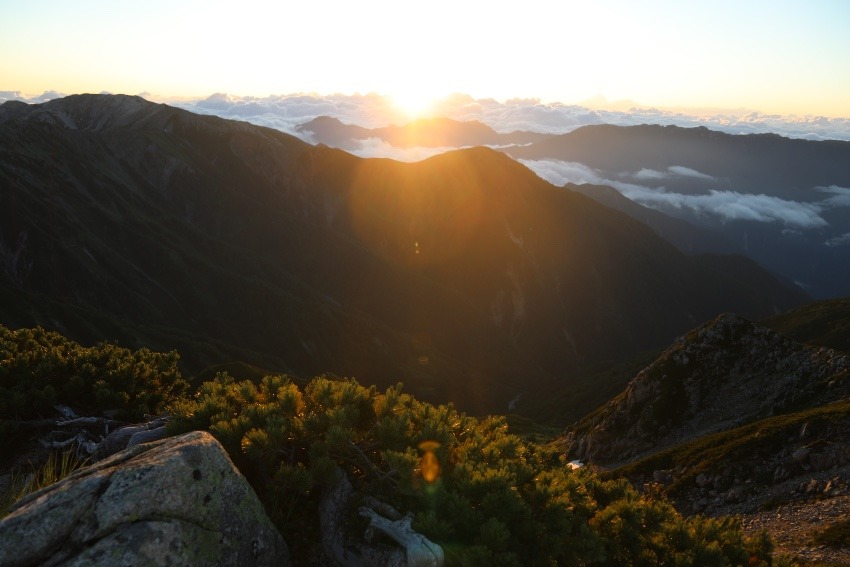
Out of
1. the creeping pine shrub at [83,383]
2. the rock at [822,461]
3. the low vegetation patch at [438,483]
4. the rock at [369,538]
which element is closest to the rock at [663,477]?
the rock at [822,461]

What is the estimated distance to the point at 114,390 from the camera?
23.5 metres

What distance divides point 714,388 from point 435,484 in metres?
84.2

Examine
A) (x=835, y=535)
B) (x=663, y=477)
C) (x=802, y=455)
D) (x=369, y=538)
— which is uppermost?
(x=369, y=538)

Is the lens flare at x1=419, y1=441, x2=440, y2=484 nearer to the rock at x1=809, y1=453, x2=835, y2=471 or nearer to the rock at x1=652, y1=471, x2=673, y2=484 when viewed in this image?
the rock at x1=809, y1=453, x2=835, y2=471

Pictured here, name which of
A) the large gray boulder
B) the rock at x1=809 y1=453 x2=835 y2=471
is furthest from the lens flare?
the rock at x1=809 y1=453 x2=835 y2=471

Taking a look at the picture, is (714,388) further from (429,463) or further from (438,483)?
(438,483)

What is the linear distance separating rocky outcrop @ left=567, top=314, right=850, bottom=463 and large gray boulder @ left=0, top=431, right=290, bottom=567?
7579 centimetres

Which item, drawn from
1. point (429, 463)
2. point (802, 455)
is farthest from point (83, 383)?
point (802, 455)

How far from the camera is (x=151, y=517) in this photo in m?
9.35

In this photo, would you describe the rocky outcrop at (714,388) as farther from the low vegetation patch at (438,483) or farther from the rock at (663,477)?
the low vegetation patch at (438,483)

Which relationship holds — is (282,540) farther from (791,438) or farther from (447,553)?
(791,438)

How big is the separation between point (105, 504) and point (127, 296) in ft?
702

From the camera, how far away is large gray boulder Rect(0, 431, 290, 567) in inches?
348

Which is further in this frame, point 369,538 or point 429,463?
point 429,463
